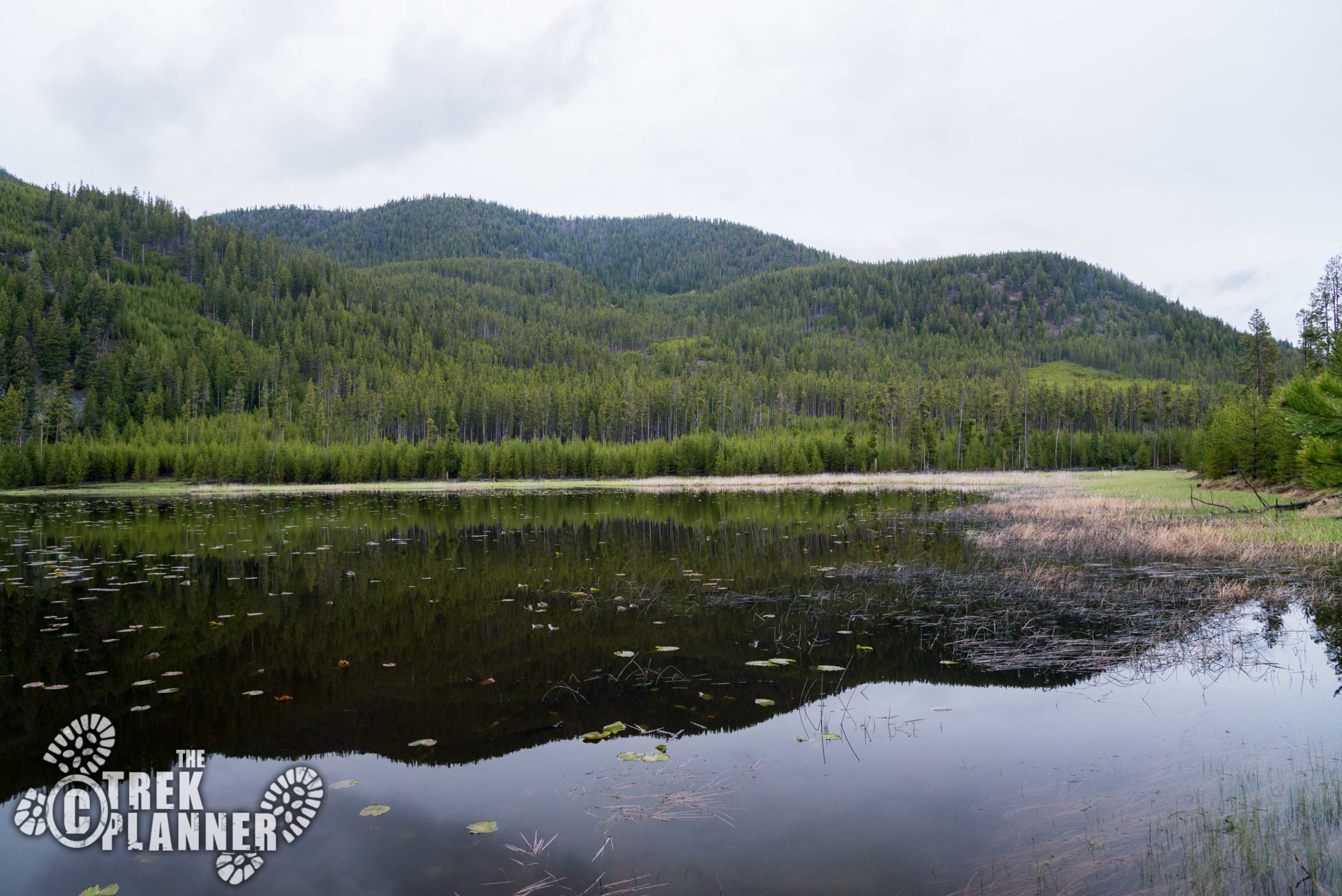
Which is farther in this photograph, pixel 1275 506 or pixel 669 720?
pixel 1275 506

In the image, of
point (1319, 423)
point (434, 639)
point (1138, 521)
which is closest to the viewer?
point (1319, 423)

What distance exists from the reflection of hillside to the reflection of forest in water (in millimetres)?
49

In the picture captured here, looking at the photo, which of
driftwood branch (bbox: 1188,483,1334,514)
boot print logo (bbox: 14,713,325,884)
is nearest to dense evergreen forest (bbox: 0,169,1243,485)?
driftwood branch (bbox: 1188,483,1334,514)

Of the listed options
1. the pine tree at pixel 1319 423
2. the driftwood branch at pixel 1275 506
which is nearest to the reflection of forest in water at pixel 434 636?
the pine tree at pixel 1319 423

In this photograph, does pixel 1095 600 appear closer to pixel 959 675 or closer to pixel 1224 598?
pixel 1224 598

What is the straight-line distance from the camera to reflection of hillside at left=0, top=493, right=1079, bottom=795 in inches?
324

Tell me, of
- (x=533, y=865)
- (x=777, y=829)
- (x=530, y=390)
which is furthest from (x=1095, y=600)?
(x=530, y=390)

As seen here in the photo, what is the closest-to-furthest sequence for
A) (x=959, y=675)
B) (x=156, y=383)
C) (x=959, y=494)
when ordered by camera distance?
(x=959, y=675), (x=959, y=494), (x=156, y=383)

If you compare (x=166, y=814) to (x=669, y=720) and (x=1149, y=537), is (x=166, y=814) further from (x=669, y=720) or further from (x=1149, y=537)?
(x=1149, y=537)

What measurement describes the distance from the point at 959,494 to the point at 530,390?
108 meters

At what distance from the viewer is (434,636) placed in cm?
1223

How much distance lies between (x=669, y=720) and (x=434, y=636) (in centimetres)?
572

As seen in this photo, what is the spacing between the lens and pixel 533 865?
209 inches

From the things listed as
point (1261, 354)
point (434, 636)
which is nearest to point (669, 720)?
point (434, 636)
